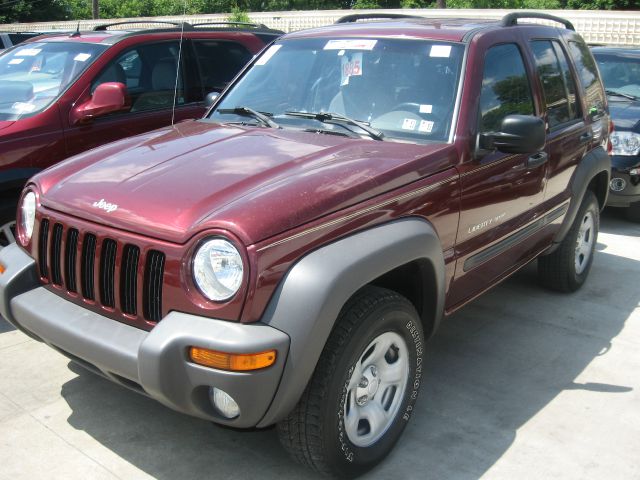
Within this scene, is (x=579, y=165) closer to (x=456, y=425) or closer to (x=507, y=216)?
(x=507, y=216)

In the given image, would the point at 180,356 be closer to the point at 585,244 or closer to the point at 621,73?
the point at 585,244

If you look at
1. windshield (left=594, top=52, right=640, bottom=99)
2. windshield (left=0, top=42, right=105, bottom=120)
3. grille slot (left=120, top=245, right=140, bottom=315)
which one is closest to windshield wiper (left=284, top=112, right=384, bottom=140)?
grille slot (left=120, top=245, right=140, bottom=315)

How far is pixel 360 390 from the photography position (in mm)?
3104

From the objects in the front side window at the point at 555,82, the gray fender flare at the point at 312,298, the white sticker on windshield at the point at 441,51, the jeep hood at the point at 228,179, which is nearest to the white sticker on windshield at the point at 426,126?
the jeep hood at the point at 228,179

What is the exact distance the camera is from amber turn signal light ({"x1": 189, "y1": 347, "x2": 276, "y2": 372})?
2.57m

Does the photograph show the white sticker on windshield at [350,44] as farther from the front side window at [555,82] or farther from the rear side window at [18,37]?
the rear side window at [18,37]

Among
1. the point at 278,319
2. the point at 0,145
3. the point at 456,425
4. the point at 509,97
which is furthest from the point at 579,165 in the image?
the point at 0,145

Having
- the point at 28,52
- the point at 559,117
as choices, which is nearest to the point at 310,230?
the point at 559,117

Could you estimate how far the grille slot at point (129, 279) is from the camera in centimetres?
288

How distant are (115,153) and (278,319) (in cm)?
149

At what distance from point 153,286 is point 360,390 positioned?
0.96 metres

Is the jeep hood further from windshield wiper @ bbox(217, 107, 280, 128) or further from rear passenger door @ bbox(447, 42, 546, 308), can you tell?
rear passenger door @ bbox(447, 42, 546, 308)

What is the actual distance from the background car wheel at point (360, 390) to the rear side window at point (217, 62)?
143 inches

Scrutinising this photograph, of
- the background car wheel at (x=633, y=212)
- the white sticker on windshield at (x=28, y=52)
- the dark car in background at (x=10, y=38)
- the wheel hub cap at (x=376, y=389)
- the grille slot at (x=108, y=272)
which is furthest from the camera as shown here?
the dark car in background at (x=10, y=38)
